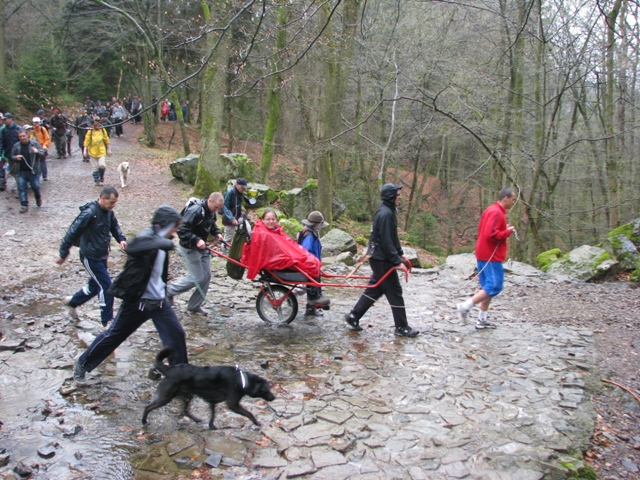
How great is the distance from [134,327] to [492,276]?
4.97m

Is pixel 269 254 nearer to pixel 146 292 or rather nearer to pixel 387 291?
pixel 387 291

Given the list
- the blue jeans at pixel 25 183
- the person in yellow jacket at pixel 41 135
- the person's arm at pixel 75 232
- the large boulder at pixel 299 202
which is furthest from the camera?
the large boulder at pixel 299 202

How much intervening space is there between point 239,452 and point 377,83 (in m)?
15.8

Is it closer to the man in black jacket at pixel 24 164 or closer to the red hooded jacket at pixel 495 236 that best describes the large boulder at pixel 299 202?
the man in black jacket at pixel 24 164

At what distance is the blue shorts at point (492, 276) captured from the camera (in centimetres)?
726

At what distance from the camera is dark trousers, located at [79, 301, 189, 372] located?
490 cm

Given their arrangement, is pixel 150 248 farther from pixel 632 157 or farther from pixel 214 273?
pixel 632 157

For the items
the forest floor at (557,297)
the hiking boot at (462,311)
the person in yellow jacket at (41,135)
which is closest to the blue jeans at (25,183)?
the forest floor at (557,297)

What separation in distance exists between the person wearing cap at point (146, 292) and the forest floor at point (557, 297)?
3.85 metres

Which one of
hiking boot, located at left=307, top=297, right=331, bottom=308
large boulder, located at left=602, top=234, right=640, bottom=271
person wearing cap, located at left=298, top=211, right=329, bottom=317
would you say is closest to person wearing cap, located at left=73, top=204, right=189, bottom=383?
hiking boot, located at left=307, top=297, right=331, bottom=308

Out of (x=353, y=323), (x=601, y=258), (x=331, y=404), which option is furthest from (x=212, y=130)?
(x=331, y=404)

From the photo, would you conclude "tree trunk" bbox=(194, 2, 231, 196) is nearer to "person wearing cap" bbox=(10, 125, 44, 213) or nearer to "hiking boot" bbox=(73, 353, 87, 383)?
"person wearing cap" bbox=(10, 125, 44, 213)

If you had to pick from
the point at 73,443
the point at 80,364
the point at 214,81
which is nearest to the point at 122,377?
the point at 80,364

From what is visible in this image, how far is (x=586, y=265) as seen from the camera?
38.1 ft
